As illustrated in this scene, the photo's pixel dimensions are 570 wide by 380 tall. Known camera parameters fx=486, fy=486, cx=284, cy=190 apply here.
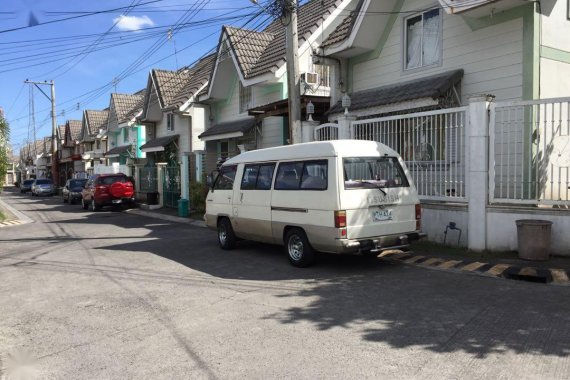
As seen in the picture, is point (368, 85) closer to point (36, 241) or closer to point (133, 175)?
point (36, 241)

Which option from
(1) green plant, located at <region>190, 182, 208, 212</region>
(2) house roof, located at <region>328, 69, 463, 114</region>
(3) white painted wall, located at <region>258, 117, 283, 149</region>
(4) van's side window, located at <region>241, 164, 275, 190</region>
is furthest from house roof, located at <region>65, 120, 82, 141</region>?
(4) van's side window, located at <region>241, 164, 275, 190</region>

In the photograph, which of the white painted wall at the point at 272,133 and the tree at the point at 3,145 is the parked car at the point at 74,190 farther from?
the white painted wall at the point at 272,133

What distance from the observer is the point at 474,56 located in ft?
35.8

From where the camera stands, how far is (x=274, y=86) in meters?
18.0

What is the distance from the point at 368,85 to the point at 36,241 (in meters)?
9.99

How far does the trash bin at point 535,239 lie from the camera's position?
7.94 metres

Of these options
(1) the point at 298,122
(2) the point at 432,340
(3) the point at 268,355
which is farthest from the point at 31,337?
(1) the point at 298,122

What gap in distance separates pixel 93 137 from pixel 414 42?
3874 cm

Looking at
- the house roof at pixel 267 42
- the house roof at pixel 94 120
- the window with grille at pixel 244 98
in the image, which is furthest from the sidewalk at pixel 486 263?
the house roof at pixel 94 120

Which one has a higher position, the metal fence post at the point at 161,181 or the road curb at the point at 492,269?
the metal fence post at the point at 161,181

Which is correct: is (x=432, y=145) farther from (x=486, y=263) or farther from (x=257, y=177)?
(x=257, y=177)

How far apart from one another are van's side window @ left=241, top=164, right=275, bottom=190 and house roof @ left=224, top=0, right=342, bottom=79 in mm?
7086

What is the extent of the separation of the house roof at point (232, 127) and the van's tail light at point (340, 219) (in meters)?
11.1

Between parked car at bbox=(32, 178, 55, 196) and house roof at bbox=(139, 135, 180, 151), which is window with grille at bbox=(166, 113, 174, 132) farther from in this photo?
parked car at bbox=(32, 178, 55, 196)
